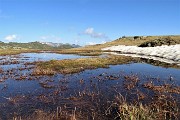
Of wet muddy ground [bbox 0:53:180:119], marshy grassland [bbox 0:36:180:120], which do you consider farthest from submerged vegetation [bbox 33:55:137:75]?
wet muddy ground [bbox 0:53:180:119]

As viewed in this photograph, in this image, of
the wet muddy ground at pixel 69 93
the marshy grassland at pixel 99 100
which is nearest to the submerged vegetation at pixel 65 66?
the marshy grassland at pixel 99 100

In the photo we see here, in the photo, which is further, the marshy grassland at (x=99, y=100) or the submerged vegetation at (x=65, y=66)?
the submerged vegetation at (x=65, y=66)

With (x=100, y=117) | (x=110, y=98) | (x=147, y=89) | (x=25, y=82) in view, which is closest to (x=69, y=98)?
(x=110, y=98)

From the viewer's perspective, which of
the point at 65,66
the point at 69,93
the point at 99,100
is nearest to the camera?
the point at 99,100

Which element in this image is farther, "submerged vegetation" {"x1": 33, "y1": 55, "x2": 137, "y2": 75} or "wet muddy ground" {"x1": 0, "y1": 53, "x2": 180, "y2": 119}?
"submerged vegetation" {"x1": 33, "y1": 55, "x2": 137, "y2": 75}

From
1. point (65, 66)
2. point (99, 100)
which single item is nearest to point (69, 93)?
point (99, 100)

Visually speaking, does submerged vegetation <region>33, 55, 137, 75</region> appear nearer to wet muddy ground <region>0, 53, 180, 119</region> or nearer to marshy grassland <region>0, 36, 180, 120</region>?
marshy grassland <region>0, 36, 180, 120</region>

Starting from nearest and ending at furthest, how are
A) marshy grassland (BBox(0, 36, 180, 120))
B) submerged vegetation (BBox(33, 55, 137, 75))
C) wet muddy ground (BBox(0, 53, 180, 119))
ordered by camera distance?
1. marshy grassland (BBox(0, 36, 180, 120))
2. wet muddy ground (BBox(0, 53, 180, 119))
3. submerged vegetation (BBox(33, 55, 137, 75))

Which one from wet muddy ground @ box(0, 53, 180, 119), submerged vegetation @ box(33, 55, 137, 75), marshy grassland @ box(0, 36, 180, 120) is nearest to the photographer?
marshy grassland @ box(0, 36, 180, 120)

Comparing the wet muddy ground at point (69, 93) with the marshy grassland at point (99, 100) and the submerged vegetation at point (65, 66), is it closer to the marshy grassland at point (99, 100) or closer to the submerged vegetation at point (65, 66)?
the marshy grassland at point (99, 100)

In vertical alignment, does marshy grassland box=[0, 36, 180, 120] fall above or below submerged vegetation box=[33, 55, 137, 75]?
below

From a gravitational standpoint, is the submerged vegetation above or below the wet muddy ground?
above

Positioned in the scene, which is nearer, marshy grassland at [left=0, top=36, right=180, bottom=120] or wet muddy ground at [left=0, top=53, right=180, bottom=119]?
marshy grassland at [left=0, top=36, right=180, bottom=120]

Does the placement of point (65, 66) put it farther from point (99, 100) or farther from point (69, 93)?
point (99, 100)
